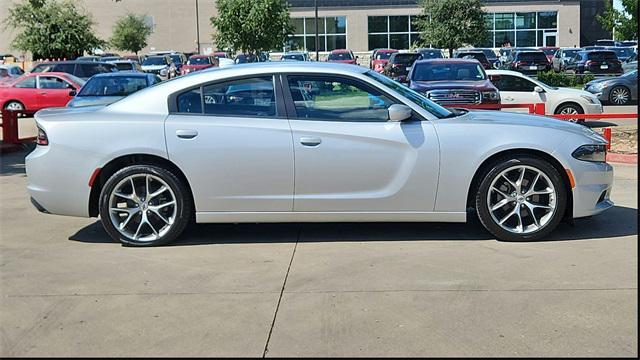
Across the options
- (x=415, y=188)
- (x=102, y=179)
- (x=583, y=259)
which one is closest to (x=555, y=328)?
(x=583, y=259)

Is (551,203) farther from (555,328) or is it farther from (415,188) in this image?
(555,328)

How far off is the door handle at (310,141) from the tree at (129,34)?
60.5 meters

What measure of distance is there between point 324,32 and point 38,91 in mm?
41958

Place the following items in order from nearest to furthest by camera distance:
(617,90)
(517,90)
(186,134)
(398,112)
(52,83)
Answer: (398,112) < (186,134) < (517,90) < (52,83) < (617,90)

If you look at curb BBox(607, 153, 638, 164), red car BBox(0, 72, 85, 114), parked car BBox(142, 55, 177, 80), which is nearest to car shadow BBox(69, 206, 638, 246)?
curb BBox(607, 153, 638, 164)

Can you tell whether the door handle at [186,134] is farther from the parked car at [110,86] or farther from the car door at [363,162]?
the parked car at [110,86]

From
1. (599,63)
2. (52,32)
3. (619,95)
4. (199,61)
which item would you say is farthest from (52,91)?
(599,63)

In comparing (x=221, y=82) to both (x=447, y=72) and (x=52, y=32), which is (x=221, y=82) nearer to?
(x=447, y=72)

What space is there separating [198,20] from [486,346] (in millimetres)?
67251

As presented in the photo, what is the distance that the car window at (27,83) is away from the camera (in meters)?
21.7

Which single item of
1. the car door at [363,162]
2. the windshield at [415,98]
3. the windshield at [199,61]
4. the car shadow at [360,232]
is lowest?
the car shadow at [360,232]

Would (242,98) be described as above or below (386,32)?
below

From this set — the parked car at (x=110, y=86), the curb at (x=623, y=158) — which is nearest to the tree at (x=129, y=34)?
the parked car at (x=110, y=86)

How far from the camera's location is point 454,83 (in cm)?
1526
